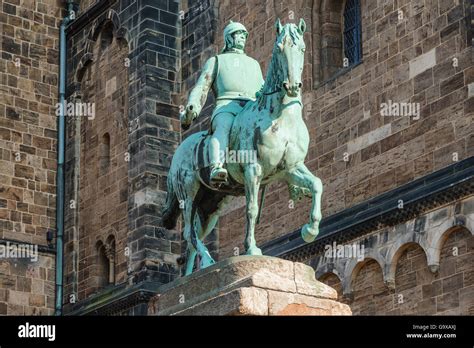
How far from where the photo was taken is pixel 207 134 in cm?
1598

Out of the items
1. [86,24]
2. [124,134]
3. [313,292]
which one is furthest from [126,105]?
[313,292]

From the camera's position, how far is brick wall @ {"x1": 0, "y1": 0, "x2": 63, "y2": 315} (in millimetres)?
29562

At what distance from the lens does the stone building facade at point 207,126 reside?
21.0 meters

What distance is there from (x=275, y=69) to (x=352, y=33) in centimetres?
917

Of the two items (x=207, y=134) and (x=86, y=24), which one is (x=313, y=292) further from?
(x=86, y=24)

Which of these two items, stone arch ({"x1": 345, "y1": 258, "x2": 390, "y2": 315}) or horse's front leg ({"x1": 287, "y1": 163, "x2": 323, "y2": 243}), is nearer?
horse's front leg ({"x1": 287, "y1": 163, "x2": 323, "y2": 243})

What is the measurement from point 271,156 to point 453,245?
19.2ft

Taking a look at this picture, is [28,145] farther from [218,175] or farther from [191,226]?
[218,175]

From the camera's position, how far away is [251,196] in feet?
50.0

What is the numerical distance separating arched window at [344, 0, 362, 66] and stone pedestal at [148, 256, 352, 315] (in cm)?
939

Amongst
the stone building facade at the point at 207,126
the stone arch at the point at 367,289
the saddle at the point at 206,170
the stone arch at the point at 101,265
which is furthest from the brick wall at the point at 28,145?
the saddle at the point at 206,170

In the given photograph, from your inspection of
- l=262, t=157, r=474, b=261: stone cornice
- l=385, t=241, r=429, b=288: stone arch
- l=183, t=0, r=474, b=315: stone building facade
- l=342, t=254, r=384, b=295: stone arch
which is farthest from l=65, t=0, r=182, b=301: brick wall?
l=385, t=241, r=429, b=288: stone arch

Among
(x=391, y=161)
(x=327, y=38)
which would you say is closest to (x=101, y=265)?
(x=327, y=38)

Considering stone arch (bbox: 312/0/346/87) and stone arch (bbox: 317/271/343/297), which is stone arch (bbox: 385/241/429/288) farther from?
stone arch (bbox: 312/0/346/87)
